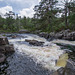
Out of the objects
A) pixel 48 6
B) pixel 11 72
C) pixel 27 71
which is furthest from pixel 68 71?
pixel 48 6

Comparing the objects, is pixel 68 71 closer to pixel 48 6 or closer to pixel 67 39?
pixel 67 39

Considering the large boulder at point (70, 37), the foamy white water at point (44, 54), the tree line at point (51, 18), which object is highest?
the tree line at point (51, 18)

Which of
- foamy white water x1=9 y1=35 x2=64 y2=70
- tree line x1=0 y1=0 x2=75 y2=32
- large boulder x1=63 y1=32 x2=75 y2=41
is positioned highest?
tree line x1=0 y1=0 x2=75 y2=32

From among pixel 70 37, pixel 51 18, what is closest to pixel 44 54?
pixel 70 37

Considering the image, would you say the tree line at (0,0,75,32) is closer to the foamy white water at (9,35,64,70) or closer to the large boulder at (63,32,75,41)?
the large boulder at (63,32,75,41)

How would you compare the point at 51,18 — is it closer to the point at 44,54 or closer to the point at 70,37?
the point at 70,37

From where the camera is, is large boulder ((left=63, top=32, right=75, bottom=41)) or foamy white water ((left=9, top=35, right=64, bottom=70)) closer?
foamy white water ((left=9, top=35, right=64, bottom=70))

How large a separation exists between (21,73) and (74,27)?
22.5m

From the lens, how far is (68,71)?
10.4 feet

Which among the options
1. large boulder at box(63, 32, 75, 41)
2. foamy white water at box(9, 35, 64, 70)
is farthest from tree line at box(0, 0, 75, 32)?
foamy white water at box(9, 35, 64, 70)

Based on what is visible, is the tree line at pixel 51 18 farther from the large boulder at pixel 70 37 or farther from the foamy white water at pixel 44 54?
the foamy white water at pixel 44 54

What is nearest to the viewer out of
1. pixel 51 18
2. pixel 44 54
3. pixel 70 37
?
pixel 44 54

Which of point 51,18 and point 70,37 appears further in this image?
point 51,18

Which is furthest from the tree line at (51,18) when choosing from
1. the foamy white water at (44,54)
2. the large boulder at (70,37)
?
the foamy white water at (44,54)
